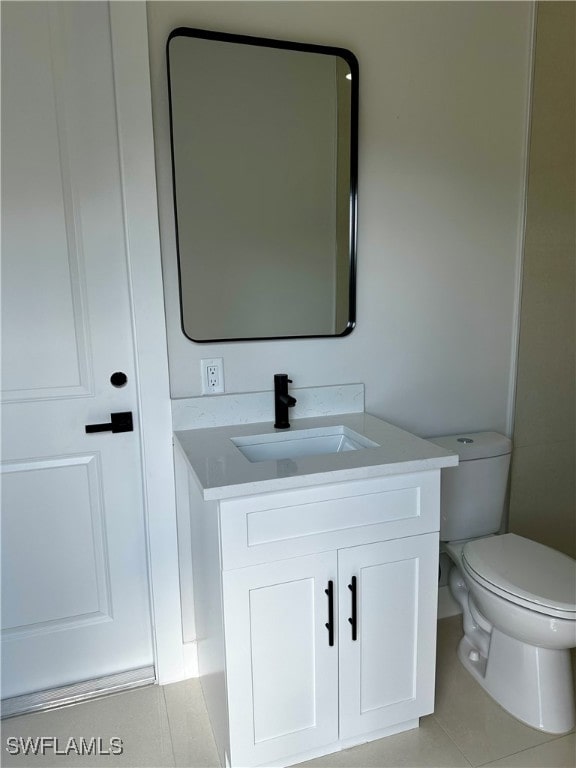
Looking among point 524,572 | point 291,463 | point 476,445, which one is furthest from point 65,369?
point 524,572

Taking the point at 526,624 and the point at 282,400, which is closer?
the point at 526,624

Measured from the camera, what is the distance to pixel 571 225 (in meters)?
2.03

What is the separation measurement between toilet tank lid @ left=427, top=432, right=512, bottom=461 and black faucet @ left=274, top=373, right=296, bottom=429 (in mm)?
606

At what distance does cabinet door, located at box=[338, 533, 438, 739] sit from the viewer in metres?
1.37

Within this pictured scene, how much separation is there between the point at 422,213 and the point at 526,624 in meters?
1.38

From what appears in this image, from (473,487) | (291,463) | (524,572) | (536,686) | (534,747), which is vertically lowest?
(534,747)

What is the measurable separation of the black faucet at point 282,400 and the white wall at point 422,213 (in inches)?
3.4

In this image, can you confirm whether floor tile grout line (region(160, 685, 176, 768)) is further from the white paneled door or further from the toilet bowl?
the toilet bowl

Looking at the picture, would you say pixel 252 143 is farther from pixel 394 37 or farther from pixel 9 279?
pixel 9 279

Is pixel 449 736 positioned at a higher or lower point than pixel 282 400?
lower

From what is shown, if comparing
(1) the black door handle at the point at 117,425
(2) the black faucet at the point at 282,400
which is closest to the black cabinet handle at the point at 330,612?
(2) the black faucet at the point at 282,400

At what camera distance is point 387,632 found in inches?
55.6

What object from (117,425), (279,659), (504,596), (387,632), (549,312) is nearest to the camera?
(279,659)

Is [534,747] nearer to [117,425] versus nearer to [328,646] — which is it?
[328,646]
